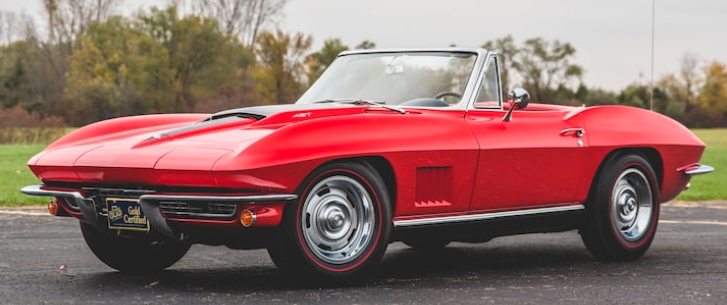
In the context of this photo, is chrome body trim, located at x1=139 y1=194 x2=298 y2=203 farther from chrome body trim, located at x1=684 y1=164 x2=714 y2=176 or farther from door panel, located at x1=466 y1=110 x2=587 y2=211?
chrome body trim, located at x1=684 y1=164 x2=714 y2=176

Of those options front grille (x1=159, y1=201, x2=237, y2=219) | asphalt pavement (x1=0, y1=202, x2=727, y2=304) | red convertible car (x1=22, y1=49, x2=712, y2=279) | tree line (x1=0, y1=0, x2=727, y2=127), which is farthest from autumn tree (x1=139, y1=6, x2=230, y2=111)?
front grille (x1=159, y1=201, x2=237, y2=219)

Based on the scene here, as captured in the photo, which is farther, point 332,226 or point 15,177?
point 15,177

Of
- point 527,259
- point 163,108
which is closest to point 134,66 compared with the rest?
point 163,108

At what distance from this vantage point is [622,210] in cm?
764

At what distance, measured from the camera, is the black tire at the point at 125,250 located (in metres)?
6.68

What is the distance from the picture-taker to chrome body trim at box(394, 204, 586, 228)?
6.28 meters

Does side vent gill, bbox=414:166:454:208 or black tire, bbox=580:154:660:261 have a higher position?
side vent gill, bbox=414:166:454:208

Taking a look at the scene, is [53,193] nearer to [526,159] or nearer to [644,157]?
[526,159]

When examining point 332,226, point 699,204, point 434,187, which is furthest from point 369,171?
point 699,204

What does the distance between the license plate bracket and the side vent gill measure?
149 centimetres

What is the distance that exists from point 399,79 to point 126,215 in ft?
6.93

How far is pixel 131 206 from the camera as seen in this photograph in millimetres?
5758

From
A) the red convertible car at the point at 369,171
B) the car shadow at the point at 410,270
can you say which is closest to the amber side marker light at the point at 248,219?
the red convertible car at the point at 369,171

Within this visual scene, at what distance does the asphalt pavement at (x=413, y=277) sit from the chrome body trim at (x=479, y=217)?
0.32m
